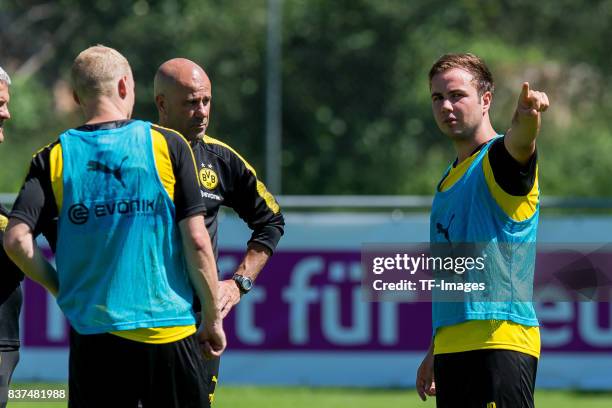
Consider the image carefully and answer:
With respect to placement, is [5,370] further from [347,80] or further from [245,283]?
[347,80]

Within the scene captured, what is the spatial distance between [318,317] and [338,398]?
0.81 meters

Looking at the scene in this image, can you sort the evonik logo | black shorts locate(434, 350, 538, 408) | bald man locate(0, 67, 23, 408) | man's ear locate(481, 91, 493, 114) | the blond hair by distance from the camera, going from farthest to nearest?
bald man locate(0, 67, 23, 408) → man's ear locate(481, 91, 493, 114) → black shorts locate(434, 350, 538, 408) → the blond hair → the evonik logo

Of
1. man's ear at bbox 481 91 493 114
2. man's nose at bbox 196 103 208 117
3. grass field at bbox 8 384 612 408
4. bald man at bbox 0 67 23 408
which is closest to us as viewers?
→ man's ear at bbox 481 91 493 114

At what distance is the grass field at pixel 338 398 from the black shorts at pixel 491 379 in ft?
16.2

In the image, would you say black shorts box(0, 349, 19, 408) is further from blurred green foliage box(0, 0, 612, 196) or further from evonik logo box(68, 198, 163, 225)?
blurred green foliage box(0, 0, 612, 196)

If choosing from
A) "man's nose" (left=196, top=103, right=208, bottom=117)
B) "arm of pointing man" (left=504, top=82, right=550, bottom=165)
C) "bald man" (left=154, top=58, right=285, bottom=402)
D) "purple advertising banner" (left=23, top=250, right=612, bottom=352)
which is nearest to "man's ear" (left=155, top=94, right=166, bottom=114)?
"bald man" (left=154, top=58, right=285, bottom=402)

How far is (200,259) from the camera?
4406 millimetres

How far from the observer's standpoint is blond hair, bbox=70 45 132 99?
444cm

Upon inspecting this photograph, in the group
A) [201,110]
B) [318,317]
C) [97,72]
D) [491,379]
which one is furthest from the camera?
[318,317]

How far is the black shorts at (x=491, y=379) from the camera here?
15.7 feet

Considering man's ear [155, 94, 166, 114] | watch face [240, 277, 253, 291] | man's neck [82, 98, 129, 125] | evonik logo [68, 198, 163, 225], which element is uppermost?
man's ear [155, 94, 166, 114]

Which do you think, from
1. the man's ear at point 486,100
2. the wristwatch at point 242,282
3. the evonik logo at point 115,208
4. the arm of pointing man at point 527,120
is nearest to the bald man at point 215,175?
the wristwatch at point 242,282

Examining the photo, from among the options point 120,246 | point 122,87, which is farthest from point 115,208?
point 122,87

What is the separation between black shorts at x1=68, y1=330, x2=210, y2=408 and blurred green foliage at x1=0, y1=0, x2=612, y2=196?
1505 cm
